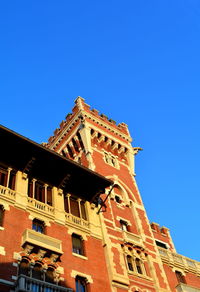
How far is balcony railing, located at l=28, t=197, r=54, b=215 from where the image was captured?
25.2 meters

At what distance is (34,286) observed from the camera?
19.5m

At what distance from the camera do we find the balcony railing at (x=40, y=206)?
82.8 feet

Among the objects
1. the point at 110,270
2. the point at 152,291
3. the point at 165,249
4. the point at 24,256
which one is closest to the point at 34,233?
the point at 24,256

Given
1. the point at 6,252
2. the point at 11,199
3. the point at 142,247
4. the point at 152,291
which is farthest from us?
the point at 142,247

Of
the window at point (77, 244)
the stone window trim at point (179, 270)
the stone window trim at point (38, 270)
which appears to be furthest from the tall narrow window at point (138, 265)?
the stone window trim at point (38, 270)

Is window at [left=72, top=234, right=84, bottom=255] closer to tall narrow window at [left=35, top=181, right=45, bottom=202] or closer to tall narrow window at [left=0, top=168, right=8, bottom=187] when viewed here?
tall narrow window at [left=35, top=181, right=45, bottom=202]

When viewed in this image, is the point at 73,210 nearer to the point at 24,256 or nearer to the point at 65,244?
the point at 65,244

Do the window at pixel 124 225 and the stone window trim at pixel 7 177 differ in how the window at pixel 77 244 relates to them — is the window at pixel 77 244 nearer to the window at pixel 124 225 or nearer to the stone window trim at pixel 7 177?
the stone window trim at pixel 7 177

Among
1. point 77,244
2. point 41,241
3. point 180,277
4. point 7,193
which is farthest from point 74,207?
point 180,277

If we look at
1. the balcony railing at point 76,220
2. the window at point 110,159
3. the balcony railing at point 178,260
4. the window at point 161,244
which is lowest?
the balcony railing at point 76,220

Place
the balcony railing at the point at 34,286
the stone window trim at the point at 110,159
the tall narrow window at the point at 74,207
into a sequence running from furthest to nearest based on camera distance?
the stone window trim at the point at 110,159 → the tall narrow window at the point at 74,207 → the balcony railing at the point at 34,286

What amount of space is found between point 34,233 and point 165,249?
45.7 ft

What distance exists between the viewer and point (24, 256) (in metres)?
21.2

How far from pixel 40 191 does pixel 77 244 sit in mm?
4205
